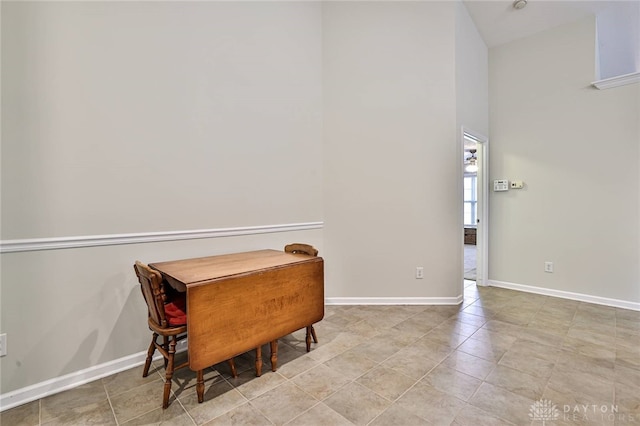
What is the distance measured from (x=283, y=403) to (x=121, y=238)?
1426 mm

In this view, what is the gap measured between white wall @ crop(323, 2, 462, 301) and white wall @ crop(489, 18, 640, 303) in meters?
1.14

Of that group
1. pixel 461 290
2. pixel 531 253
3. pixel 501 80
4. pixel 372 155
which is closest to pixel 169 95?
pixel 372 155

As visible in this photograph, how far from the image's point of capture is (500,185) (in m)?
3.72

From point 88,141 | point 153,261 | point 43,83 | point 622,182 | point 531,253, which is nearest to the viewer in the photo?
point 43,83

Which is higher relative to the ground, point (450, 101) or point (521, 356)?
point (450, 101)

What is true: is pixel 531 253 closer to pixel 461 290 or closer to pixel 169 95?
pixel 461 290

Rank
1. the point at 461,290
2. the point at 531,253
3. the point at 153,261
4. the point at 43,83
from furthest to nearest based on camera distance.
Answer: the point at 531,253
the point at 461,290
the point at 153,261
the point at 43,83

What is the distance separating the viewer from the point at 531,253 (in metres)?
3.55

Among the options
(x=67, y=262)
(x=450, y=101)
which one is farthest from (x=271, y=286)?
(x=450, y=101)

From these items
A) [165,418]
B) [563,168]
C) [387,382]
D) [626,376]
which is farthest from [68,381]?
[563,168]

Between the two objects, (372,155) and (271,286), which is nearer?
(271,286)

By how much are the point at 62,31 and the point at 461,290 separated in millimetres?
3914

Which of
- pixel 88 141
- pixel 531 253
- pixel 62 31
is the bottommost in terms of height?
pixel 531 253

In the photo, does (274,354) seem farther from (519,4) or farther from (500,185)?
(519,4)
